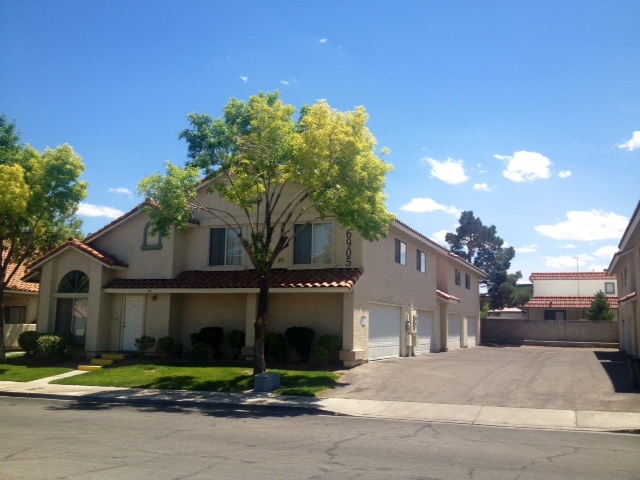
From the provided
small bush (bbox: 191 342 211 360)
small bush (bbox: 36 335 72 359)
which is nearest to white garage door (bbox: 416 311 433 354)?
small bush (bbox: 191 342 211 360)

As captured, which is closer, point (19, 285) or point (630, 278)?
point (630, 278)

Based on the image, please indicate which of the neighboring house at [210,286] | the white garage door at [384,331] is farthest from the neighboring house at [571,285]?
the neighboring house at [210,286]

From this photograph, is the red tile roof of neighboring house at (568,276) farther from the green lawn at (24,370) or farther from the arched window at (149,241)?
the green lawn at (24,370)

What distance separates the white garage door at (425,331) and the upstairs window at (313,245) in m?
8.61

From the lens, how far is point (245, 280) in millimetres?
21859

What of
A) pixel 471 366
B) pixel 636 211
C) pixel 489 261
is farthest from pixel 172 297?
pixel 489 261

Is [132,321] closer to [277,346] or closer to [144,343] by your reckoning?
[144,343]

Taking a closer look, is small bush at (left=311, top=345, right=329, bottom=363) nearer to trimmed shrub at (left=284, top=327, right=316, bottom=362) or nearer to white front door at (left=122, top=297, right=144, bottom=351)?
trimmed shrub at (left=284, top=327, right=316, bottom=362)

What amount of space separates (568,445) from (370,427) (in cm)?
367

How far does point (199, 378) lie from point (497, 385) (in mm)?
8944

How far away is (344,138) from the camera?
16.3 m

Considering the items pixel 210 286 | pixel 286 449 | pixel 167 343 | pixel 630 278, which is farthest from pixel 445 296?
pixel 286 449

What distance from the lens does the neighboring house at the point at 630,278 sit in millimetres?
22116

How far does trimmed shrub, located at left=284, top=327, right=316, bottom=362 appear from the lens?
20859 millimetres
